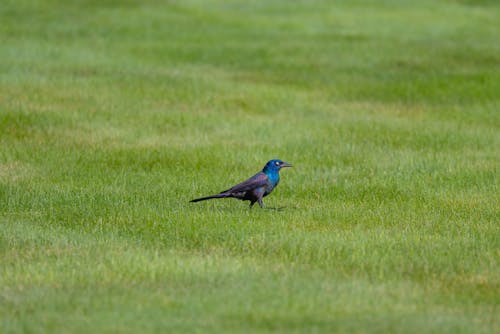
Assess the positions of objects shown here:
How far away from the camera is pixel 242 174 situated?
1535 centimetres

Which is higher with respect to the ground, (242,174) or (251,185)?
(251,185)

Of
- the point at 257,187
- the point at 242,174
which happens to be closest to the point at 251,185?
the point at 257,187

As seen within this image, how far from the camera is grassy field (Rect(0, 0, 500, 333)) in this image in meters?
8.60

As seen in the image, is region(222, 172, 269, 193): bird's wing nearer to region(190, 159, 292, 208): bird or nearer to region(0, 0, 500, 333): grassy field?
region(190, 159, 292, 208): bird

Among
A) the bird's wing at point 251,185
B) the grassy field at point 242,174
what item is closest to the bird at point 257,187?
the bird's wing at point 251,185

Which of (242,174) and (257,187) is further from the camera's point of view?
(242,174)

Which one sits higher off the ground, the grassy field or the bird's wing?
the bird's wing

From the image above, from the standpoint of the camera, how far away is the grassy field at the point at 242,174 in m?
8.60

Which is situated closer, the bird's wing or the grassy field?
the grassy field

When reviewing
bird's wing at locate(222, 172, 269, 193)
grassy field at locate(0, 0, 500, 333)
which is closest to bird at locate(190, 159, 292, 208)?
bird's wing at locate(222, 172, 269, 193)

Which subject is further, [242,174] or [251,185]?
[242,174]

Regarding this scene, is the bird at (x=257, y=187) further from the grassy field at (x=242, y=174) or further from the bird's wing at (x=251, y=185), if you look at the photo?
the grassy field at (x=242, y=174)

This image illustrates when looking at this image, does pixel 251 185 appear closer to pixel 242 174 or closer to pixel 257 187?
pixel 257 187

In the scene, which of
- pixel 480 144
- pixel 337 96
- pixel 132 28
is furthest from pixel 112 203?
pixel 132 28
